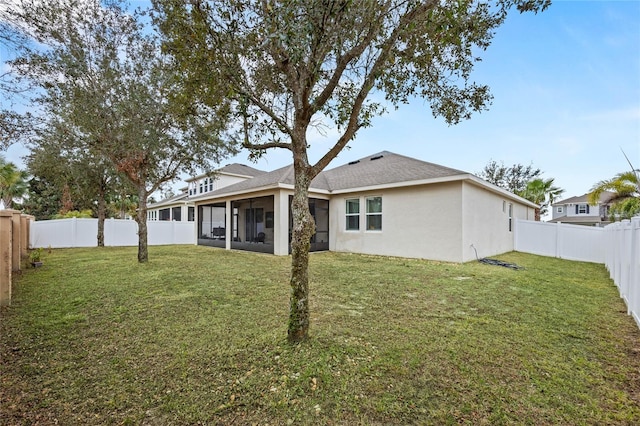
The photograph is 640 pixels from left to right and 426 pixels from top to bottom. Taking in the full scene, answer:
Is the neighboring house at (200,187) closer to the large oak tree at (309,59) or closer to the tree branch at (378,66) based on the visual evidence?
the large oak tree at (309,59)

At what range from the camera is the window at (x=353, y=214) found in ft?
42.2

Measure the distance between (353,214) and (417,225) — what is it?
3054 millimetres

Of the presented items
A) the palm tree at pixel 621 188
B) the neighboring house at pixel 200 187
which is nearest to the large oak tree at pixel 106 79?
the neighboring house at pixel 200 187

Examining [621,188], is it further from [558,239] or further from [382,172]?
[382,172]

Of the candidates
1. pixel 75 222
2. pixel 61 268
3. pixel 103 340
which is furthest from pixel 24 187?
pixel 103 340

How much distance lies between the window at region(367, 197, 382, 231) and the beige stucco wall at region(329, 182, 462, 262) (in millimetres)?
197

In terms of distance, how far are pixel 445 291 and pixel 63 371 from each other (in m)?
6.00

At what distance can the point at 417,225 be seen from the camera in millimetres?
10859

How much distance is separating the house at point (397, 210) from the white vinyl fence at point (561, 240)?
62 cm

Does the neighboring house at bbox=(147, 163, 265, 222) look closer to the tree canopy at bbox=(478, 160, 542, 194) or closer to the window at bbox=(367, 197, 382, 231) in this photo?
the window at bbox=(367, 197, 382, 231)

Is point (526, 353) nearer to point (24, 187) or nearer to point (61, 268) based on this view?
point (61, 268)

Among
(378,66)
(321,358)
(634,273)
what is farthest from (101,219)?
(634,273)

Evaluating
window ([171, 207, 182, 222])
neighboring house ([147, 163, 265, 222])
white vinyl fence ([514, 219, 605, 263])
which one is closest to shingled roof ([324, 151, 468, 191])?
white vinyl fence ([514, 219, 605, 263])

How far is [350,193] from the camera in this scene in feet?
42.1
